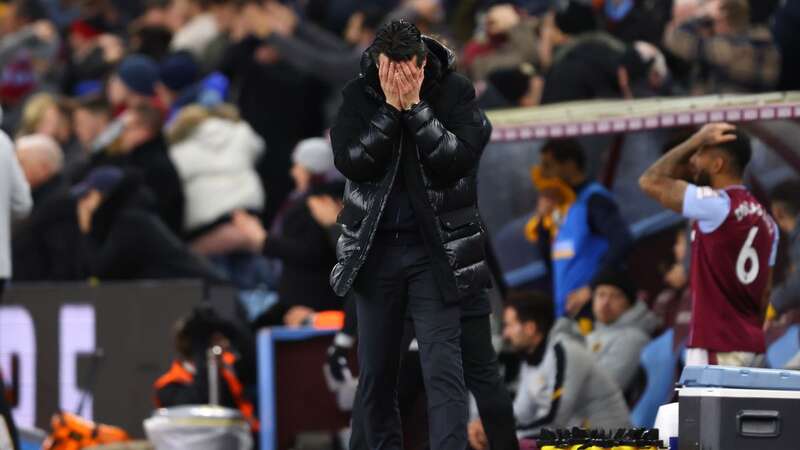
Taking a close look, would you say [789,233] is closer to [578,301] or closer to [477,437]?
[578,301]

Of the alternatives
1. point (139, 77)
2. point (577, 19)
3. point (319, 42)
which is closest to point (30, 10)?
point (319, 42)

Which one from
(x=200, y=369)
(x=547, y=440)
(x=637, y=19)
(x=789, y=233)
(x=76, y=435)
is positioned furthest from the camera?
(x=637, y=19)

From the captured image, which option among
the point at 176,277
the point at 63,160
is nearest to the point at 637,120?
the point at 176,277

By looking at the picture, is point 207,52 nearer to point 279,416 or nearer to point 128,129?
point 128,129

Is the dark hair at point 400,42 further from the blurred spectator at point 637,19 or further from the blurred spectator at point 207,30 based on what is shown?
the blurred spectator at point 207,30

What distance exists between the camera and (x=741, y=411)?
8.95 m

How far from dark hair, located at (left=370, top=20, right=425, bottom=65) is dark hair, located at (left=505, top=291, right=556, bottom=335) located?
338 cm

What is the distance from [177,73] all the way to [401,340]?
786 cm

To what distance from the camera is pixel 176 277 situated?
14688 millimetres

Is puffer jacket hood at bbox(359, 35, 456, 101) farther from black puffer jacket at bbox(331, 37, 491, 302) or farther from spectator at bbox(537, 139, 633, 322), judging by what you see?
spectator at bbox(537, 139, 633, 322)

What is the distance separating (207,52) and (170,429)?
5991 millimetres

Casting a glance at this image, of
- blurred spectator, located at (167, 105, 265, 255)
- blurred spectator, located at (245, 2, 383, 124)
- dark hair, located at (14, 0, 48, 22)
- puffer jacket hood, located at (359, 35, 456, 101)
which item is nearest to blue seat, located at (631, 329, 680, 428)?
puffer jacket hood, located at (359, 35, 456, 101)

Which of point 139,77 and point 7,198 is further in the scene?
point 139,77

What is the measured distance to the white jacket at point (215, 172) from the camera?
15.5 meters
